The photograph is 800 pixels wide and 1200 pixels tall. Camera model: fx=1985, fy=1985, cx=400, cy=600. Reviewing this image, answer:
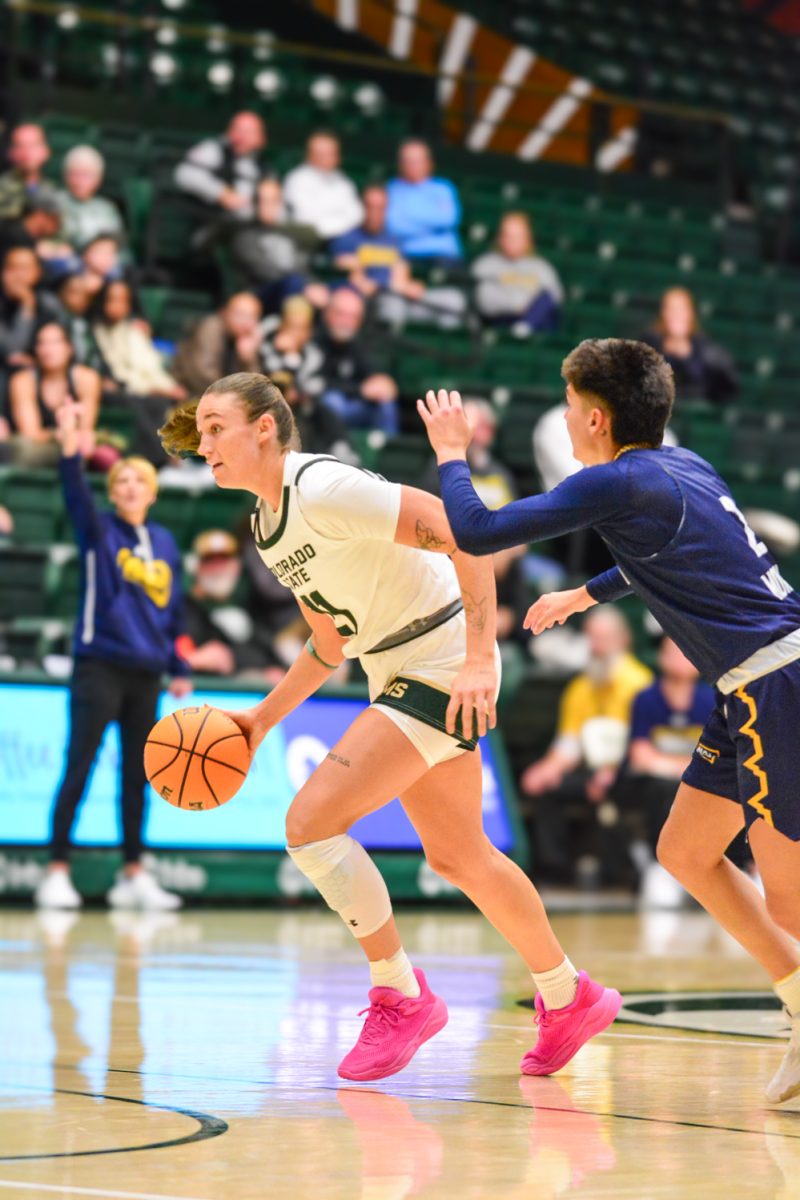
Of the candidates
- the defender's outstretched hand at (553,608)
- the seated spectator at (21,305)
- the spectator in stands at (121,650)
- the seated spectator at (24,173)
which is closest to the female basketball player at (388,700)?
the defender's outstretched hand at (553,608)

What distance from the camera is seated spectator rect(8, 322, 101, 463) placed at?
1198 cm

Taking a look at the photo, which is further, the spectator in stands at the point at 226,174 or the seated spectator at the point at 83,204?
the spectator in stands at the point at 226,174

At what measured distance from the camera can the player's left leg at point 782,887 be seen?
436 centimetres

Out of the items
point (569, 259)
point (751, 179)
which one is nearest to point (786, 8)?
point (751, 179)

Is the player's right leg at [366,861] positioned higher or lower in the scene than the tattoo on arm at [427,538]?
lower

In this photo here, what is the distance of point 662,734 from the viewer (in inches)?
487

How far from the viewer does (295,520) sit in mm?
4809

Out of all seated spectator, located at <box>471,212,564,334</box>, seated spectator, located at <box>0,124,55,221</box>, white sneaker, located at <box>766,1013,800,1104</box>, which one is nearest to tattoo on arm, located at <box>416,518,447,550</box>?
white sneaker, located at <box>766,1013,800,1104</box>

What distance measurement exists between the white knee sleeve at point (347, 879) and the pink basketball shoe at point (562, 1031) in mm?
484

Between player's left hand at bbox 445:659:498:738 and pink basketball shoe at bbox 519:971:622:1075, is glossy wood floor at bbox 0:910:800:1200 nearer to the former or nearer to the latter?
pink basketball shoe at bbox 519:971:622:1075

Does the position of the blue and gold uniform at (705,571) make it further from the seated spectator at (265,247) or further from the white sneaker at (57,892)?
the seated spectator at (265,247)

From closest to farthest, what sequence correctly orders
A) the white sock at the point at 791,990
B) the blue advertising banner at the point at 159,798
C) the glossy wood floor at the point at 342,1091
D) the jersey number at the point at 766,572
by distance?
1. the glossy wood floor at the point at 342,1091
2. the jersey number at the point at 766,572
3. the white sock at the point at 791,990
4. the blue advertising banner at the point at 159,798

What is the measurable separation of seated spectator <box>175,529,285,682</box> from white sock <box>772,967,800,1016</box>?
277 inches

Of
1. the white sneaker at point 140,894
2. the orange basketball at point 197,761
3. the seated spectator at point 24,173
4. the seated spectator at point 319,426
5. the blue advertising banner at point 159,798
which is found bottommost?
the white sneaker at point 140,894
